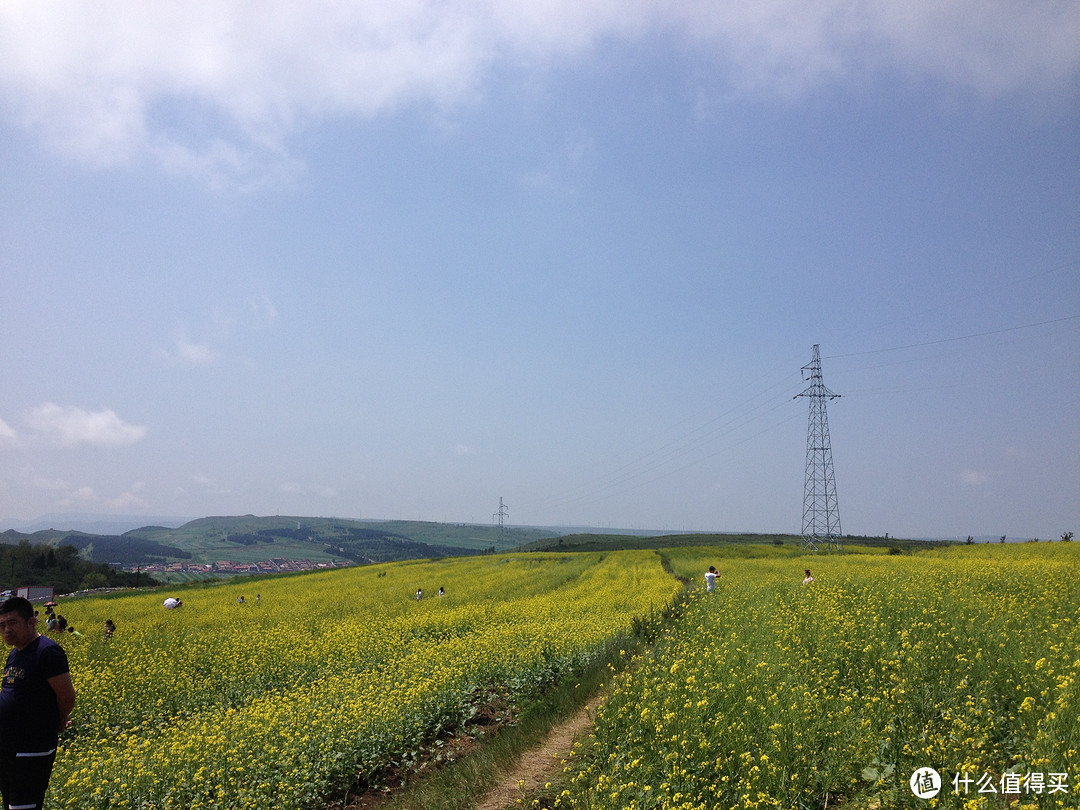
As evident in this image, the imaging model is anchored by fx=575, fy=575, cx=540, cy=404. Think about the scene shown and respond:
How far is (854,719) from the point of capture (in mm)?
6145

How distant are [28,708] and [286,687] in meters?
8.87

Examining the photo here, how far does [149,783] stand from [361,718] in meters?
2.80

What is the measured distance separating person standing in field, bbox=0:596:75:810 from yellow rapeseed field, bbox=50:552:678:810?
252cm

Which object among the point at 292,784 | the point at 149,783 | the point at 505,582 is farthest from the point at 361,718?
the point at 505,582

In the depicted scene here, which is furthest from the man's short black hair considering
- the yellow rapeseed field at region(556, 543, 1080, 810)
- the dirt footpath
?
the yellow rapeseed field at region(556, 543, 1080, 810)

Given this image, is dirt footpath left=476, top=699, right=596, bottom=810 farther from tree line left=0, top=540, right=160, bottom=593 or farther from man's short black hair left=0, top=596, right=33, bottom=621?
tree line left=0, top=540, right=160, bottom=593

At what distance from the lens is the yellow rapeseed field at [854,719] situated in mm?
4891

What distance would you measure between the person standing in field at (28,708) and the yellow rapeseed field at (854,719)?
194 inches

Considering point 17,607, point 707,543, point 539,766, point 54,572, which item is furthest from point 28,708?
point 707,543

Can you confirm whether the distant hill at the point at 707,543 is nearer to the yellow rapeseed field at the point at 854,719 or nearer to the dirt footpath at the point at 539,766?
the yellow rapeseed field at the point at 854,719

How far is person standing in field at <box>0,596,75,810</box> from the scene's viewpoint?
516 centimetres

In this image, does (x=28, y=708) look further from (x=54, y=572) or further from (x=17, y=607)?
(x=54, y=572)

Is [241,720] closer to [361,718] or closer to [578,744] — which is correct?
[361,718]

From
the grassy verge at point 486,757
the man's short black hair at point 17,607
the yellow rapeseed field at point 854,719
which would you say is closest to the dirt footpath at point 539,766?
the grassy verge at point 486,757
